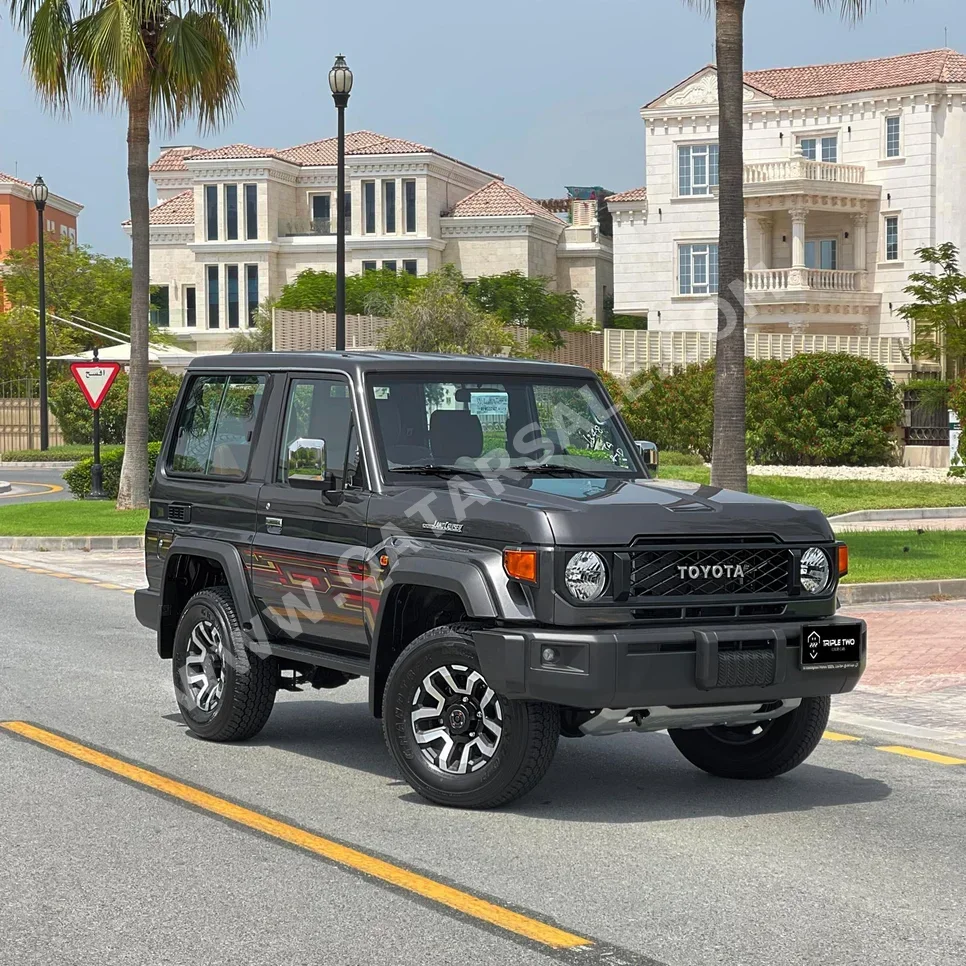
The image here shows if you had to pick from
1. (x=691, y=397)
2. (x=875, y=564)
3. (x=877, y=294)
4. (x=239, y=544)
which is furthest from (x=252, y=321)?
(x=239, y=544)

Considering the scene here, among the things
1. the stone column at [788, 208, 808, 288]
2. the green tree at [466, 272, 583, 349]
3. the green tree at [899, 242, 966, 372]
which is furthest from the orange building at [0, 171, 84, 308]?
the green tree at [899, 242, 966, 372]

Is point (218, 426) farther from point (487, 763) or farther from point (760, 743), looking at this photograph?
point (760, 743)

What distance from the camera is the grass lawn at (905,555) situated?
1662cm

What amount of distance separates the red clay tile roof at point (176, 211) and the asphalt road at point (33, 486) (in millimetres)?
39424

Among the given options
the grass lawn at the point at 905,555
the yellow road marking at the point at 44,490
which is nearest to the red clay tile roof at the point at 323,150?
the yellow road marking at the point at 44,490

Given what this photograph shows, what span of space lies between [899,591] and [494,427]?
8.49 metres

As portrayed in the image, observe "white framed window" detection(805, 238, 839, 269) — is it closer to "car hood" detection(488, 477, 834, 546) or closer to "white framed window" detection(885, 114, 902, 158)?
"white framed window" detection(885, 114, 902, 158)

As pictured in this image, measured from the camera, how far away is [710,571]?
7.21 m

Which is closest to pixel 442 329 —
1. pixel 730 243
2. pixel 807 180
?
pixel 807 180

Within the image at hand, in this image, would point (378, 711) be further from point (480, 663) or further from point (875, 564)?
point (875, 564)

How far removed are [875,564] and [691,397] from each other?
850 inches

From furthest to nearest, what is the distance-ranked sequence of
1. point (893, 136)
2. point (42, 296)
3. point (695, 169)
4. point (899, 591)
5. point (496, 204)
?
point (496, 204) → point (695, 169) → point (893, 136) → point (42, 296) → point (899, 591)

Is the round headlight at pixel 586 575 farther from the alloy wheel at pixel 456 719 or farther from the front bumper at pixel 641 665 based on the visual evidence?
the alloy wheel at pixel 456 719

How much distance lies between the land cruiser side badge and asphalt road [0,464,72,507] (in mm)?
24446
